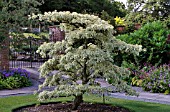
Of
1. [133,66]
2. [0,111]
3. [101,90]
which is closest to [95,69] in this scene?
[101,90]

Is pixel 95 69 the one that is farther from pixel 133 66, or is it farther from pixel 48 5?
pixel 48 5

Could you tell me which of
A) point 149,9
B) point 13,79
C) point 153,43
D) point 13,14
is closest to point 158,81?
point 153,43

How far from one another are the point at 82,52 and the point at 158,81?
389 cm

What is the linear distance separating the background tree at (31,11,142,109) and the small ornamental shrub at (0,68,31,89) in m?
3.34

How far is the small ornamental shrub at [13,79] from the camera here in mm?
9492

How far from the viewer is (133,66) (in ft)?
34.0

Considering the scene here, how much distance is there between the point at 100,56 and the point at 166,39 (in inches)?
211

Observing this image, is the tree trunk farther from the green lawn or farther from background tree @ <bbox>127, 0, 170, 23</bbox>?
background tree @ <bbox>127, 0, 170, 23</bbox>

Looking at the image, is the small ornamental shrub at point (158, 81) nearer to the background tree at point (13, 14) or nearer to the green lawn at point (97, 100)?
the green lawn at point (97, 100)

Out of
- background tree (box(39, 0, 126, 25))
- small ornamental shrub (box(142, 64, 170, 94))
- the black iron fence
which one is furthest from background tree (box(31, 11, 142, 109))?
background tree (box(39, 0, 126, 25))

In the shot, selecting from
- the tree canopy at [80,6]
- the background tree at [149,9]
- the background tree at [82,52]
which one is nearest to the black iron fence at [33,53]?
A: the background tree at [149,9]

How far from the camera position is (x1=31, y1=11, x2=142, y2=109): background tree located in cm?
579

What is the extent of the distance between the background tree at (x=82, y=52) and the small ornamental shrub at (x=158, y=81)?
2805 mm

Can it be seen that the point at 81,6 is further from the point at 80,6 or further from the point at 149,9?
the point at 149,9
